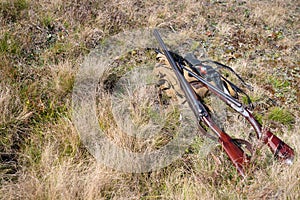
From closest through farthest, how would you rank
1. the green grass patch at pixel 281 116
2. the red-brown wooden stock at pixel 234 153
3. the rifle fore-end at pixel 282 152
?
the red-brown wooden stock at pixel 234 153 < the rifle fore-end at pixel 282 152 < the green grass patch at pixel 281 116

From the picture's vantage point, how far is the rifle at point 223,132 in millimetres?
2316

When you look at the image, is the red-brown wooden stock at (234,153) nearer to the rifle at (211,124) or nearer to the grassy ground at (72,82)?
the rifle at (211,124)

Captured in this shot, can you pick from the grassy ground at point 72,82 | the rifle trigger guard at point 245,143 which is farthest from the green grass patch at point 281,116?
the rifle trigger guard at point 245,143

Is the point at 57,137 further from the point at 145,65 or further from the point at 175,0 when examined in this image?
the point at 175,0

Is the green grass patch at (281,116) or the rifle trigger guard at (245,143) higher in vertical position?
the rifle trigger guard at (245,143)

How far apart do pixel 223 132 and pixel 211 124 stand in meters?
0.15

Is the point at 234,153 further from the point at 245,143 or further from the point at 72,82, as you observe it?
the point at 72,82

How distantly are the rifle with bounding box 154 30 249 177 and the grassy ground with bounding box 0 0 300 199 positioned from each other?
0.45ft

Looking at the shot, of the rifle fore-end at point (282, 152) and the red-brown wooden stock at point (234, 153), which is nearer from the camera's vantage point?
the red-brown wooden stock at point (234, 153)

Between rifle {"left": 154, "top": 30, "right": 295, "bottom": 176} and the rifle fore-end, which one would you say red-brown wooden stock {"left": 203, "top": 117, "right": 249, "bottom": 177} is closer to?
rifle {"left": 154, "top": 30, "right": 295, "bottom": 176}

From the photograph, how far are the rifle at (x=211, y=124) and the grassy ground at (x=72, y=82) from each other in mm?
139

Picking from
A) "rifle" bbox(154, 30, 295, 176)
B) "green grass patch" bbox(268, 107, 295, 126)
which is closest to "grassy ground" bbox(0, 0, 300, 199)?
"green grass patch" bbox(268, 107, 295, 126)

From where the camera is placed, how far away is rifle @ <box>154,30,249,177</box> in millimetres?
2256

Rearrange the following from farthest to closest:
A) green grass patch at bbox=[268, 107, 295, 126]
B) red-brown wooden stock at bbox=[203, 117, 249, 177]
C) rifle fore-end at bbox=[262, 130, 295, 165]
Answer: green grass patch at bbox=[268, 107, 295, 126], rifle fore-end at bbox=[262, 130, 295, 165], red-brown wooden stock at bbox=[203, 117, 249, 177]
